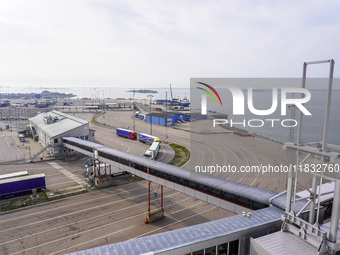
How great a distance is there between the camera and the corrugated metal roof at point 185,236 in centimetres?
1241

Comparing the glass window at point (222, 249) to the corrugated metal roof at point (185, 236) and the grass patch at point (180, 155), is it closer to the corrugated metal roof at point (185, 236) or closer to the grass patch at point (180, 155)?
the corrugated metal roof at point (185, 236)

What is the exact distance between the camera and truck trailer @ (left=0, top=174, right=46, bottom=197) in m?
32.6

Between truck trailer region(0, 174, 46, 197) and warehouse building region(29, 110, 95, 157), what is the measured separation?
17894 millimetres

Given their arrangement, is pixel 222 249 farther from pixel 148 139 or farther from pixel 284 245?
pixel 148 139

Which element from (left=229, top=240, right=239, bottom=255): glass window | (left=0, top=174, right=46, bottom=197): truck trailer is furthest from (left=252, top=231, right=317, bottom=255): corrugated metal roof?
(left=0, top=174, right=46, bottom=197): truck trailer

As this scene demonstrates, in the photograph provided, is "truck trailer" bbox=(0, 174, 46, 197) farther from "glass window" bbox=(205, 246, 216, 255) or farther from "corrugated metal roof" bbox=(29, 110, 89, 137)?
"glass window" bbox=(205, 246, 216, 255)

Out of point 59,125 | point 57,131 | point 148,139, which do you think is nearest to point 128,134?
point 148,139

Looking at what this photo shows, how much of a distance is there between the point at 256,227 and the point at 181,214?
14872 mm

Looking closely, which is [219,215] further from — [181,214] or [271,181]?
[271,181]

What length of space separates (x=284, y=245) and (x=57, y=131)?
52786 mm

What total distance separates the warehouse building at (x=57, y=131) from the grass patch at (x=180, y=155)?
20.8 metres

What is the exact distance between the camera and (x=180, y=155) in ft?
178

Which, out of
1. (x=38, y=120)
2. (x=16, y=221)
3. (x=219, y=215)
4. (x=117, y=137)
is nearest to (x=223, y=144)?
(x=117, y=137)

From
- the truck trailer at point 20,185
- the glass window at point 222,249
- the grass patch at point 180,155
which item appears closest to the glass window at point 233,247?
the glass window at point 222,249
